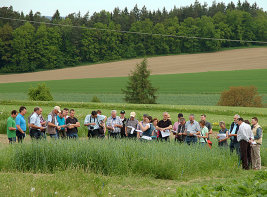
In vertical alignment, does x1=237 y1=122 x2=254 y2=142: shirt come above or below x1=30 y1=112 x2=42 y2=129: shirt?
below

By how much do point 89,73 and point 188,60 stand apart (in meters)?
21.8

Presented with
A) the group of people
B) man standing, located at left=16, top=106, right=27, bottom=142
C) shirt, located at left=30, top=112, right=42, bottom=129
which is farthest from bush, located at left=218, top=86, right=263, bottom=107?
man standing, located at left=16, top=106, right=27, bottom=142

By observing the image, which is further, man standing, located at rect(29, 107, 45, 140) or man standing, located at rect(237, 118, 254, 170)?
man standing, located at rect(29, 107, 45, 140)

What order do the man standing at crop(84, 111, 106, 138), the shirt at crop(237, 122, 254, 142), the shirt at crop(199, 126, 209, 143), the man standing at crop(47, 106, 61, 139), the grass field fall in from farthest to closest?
1. the grass field
2. the man standing at crop(84, 111, 106, 138)
3. the shirt at crop(199, 126, 209, 143)
4. the man standing at crop(47, 106, 61, 139)
5. the shirt at crop(237, 122, 254, 142)

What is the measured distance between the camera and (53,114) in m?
16.1

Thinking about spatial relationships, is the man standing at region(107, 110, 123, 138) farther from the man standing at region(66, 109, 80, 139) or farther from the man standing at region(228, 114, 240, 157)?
the man standing at region(228, 114, 240, 157)

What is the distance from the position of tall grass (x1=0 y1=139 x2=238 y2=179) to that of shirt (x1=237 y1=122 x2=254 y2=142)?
5.49 ft

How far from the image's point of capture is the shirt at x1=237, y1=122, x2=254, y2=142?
45.8 ft

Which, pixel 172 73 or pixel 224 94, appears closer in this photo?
pixel 224 94

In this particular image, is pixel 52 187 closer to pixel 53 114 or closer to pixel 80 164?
pixel 80 164

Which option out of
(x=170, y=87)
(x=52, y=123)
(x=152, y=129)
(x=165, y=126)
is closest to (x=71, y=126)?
(x=52, y=123)

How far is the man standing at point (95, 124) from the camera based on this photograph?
16.7 metres

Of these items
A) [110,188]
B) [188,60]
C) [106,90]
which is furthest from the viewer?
[188,60]

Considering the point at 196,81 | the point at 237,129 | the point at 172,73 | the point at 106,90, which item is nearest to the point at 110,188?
the point at 237,129
